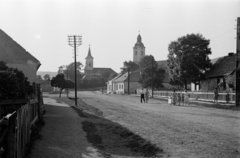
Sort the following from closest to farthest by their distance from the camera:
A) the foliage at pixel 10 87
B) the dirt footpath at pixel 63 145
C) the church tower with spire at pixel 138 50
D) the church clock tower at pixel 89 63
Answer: the dirt footpath at pixel 63 145
the foliage at pixel 10 87
the church tower with spire at pixel 138 50
the church clock tower at pixel 89 63

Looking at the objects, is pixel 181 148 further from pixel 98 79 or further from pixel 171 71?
pixel 98 79

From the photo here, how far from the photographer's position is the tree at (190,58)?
1668 inches

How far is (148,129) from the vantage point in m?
11.0

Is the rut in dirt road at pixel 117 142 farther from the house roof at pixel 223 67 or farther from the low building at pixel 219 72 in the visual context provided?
the house roof at pixel 223 67

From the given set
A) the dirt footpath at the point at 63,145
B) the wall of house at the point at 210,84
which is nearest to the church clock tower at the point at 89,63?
the wall of house at the point at 210,84

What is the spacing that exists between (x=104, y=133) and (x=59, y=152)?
3.91 meters

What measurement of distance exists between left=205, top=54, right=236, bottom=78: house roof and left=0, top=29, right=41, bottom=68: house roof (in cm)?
2325

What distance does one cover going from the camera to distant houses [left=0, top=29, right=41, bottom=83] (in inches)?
995

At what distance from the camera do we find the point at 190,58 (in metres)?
42.5

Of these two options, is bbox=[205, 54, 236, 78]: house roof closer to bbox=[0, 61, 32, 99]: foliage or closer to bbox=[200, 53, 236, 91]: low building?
bbox=[200, 53, 236, 91]: low building

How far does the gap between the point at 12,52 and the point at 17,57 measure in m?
0.62

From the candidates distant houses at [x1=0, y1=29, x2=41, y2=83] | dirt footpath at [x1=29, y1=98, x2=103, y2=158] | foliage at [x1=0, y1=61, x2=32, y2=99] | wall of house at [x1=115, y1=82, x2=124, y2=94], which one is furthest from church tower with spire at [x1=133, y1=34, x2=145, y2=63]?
foliage at [x1=0, y1=61, x2=32, y2=99]

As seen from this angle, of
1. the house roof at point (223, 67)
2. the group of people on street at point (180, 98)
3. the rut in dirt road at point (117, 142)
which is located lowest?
the rut in dirt road at point (117, 142)

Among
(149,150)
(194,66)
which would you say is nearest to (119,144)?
Result: (149,150)
